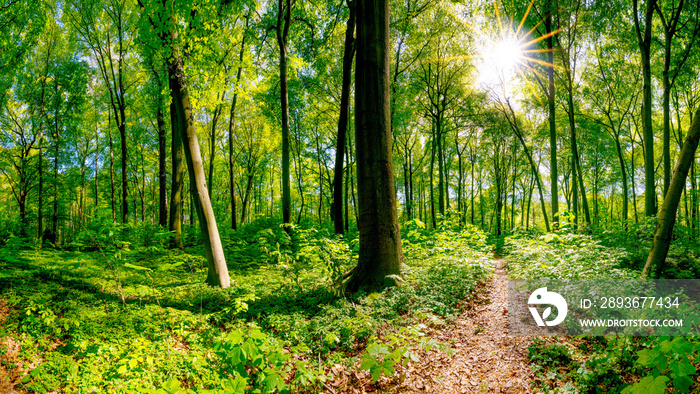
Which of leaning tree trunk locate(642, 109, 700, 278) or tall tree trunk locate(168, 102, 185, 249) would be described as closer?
leaning tree trunk locate(642, 109, 700, 278)

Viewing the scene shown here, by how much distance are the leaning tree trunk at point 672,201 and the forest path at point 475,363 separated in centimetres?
214

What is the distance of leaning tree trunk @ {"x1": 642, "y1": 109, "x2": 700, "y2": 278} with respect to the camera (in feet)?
11.3

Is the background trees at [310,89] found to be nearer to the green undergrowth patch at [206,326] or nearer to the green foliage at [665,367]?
the green undergrowth patch at [206,326]

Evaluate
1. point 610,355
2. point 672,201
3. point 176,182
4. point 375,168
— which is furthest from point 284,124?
point 610,355

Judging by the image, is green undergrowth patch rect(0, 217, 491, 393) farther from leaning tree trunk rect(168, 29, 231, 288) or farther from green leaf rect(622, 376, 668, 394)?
green leaf rect(622, 376, 668, 394)

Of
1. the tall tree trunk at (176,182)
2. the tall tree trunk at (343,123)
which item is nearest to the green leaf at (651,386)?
the tall tree trunk at (343,123)

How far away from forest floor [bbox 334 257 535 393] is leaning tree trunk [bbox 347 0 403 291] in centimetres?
148

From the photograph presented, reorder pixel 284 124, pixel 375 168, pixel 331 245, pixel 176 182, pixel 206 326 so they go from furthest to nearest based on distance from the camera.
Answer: pixel 176 182 < pixel 284 124 < pixel 331 245 < pixel 375 168 < pixel 206 326

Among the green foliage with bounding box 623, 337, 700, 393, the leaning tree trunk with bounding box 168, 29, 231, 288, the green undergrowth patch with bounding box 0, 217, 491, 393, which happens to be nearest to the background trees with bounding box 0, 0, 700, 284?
the leaning tree trunk with bounding box 168, 29, 231, 288

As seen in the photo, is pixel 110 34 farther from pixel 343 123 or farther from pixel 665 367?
pixel 665 367

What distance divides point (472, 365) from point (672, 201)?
338 centimetres

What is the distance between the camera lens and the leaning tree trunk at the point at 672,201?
3441 mm

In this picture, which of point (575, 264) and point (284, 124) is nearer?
point (575, 264)

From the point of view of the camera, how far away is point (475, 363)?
3.52m
